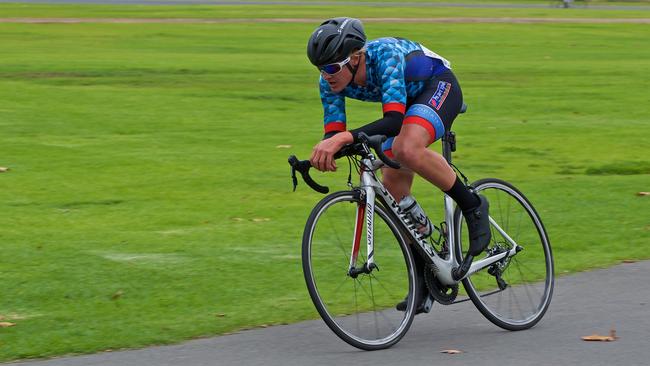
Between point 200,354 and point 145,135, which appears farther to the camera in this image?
point 145,135

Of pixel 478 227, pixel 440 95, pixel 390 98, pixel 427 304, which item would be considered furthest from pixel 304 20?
pixel 390 98

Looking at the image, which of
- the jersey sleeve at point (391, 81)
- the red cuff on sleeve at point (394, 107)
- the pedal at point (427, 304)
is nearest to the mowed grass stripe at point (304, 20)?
the pedal at point (427, 304)

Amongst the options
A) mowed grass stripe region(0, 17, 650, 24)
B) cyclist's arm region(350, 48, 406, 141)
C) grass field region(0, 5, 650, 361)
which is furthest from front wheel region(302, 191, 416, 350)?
mowed grass stripe region(0, 17, 650, 24)

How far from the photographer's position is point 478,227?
648 centimetres

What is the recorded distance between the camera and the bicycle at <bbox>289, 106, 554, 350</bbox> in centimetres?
589

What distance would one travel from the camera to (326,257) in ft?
21.3

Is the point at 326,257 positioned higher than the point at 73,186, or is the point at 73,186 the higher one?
the point at 326,257

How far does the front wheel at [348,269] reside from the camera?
5.77 meters

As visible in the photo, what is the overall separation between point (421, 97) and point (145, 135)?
948cm

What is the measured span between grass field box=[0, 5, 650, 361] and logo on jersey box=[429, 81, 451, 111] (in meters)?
1.40

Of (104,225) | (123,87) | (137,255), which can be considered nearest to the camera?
(137,255)

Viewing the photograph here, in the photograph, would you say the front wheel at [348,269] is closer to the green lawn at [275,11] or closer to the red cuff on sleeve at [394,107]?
the red cuff on sleeve at [394,107]

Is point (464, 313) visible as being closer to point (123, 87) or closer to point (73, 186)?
point (73, 186)

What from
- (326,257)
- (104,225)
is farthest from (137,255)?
(326,257)
